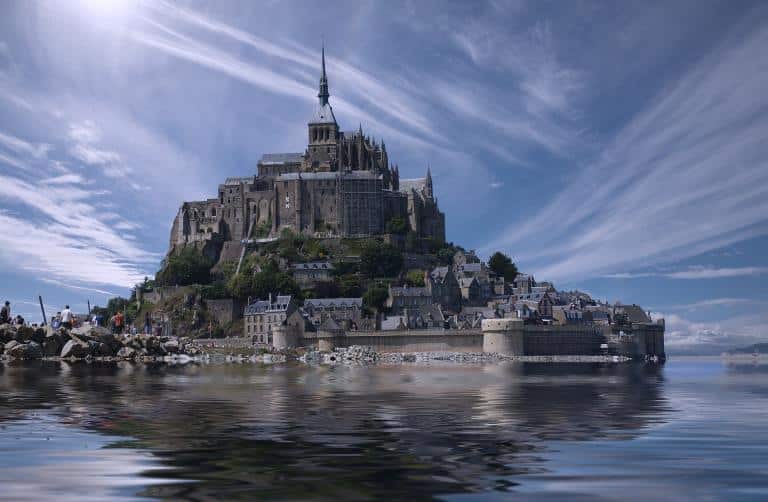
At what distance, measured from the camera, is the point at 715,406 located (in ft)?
86.5

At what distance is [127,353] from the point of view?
5609cm

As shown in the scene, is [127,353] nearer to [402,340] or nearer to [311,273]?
[402,340]

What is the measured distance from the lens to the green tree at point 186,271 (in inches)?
4995

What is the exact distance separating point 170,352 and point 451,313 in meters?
54.5

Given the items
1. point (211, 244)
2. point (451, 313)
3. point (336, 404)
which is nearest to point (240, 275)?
point (211, 244)

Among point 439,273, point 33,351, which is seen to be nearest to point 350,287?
point 439,273

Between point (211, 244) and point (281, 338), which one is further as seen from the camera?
point (211, 244)

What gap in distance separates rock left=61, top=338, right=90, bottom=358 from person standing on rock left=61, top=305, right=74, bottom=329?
14.0ft

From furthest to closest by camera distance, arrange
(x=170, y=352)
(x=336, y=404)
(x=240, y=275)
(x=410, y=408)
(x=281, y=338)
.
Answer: (x=240, y=275), (x=281, y=338), (x=170, y=352), (x=336, y=404), (x=410, y=408)

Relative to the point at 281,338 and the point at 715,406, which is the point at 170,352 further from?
the point at 715,406

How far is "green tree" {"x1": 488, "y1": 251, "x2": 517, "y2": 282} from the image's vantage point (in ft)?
450

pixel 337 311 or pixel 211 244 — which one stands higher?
pixel 211 244

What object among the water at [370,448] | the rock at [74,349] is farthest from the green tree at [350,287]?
the water at [370,448]

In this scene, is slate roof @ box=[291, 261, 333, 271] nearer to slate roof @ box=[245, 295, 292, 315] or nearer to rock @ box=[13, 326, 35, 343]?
slate roof @ box=[245, 295, 292, 315]
